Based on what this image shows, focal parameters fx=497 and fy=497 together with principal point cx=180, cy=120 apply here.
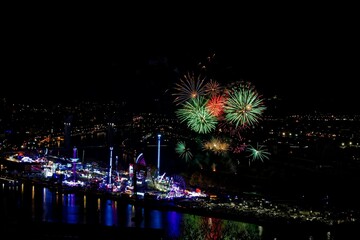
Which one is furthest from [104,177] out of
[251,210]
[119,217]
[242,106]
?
[251,210]

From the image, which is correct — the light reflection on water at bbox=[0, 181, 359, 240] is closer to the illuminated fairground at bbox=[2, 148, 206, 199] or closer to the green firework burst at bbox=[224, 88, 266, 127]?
the illuminated fairground at bbox=[2, 148, 206, 199]

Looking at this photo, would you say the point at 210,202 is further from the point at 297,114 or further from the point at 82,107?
the point at 82,107

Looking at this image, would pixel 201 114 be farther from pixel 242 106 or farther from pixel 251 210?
pixel 251 210

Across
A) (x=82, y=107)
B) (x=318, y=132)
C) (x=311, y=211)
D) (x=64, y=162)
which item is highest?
(x=82, y=107)

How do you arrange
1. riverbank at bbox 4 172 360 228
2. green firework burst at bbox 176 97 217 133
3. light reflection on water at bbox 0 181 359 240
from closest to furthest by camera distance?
light reflection on water at bbox 0 181 359 240
riverbank at bbox 4 172 360 228
green firework burst at bbox 176 97 217 133

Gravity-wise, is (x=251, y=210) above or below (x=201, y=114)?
below

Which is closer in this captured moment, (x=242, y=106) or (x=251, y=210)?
(x=251, y=210)

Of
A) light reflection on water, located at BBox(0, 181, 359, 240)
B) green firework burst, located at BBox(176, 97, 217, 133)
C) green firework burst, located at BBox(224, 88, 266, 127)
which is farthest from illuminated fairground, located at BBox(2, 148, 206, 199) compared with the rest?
green firework burst, located at BBox(224, 88, 266, 127)

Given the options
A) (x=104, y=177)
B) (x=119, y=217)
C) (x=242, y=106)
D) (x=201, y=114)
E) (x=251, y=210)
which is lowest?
(x=119, y=217)

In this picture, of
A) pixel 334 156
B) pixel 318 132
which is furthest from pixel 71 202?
pixel 318 132
